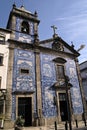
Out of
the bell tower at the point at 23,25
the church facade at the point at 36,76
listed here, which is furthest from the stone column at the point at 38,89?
the bell tower at the point at 23,25

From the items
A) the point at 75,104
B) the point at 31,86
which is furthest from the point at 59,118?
the point at 31,86

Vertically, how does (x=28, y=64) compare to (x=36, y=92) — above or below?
above

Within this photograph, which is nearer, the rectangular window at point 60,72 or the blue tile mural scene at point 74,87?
the blue tile mural scene at point 74,87

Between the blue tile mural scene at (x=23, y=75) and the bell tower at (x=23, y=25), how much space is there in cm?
196

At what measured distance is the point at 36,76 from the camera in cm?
1527

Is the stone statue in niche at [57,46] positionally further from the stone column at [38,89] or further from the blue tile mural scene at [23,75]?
the blue tile mural scene at [23,75]

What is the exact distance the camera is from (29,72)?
597 inches

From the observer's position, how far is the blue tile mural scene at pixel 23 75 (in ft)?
45.6

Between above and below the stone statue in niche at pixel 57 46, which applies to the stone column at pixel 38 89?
below

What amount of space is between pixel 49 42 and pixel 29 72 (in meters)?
5.54

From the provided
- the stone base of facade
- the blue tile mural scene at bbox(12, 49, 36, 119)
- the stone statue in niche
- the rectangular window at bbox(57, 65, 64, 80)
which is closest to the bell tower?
the blue tile mural scene at bbox(12, 49, 36, 119)

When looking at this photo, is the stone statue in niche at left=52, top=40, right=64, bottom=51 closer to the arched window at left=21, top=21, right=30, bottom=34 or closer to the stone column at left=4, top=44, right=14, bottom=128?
the arched window at left=21, top=21, right=30, bottom=34

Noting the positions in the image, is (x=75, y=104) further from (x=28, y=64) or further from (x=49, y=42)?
(x=49, y=42)

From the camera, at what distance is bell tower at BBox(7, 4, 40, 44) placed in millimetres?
16577
